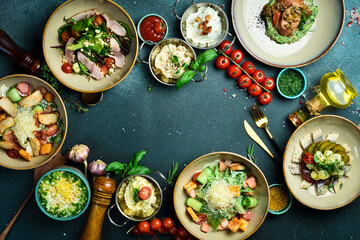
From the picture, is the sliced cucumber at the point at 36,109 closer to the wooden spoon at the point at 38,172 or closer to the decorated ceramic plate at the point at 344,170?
the wooden spoon at the point at 38,172

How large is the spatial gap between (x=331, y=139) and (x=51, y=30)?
2610mm

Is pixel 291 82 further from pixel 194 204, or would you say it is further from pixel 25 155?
pixel 25 155

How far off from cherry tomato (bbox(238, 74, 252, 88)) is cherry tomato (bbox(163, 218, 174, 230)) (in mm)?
1364

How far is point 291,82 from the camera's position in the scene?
3.15 metres

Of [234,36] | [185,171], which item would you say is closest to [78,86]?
[185,171]

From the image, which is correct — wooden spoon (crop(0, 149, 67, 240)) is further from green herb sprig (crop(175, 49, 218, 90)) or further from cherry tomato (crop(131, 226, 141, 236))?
green herb sprig (crop(175, 49, 218, 90))

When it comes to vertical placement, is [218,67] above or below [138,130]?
above

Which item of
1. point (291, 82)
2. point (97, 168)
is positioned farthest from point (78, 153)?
point (291, 82)

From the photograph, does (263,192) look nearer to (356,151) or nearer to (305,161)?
(305,161)

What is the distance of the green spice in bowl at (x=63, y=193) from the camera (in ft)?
9.06

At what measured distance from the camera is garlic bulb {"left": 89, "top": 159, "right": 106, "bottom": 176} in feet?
9.45

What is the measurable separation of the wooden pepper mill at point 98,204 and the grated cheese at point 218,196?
31.5 inches

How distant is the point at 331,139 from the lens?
3064 millimetres

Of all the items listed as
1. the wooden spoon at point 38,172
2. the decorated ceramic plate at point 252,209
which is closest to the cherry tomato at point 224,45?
the decorated ceramic plate at point 252,209
